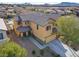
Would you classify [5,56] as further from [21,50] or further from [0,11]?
[0,11]

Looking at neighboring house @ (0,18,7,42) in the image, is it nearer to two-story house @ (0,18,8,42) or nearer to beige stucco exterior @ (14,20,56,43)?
two-story house @ (0,18,8,42)

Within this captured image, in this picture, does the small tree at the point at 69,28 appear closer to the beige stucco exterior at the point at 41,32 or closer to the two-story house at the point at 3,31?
the beige stucco exterior at the point at 41,32

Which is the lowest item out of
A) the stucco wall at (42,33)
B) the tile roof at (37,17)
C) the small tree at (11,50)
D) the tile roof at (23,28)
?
the small tree at (11,50)

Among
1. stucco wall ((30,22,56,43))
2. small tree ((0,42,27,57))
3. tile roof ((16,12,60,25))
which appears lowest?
small tree ((0,42,27,57))

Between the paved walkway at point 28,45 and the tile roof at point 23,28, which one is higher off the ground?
the tile roof at point 23,28

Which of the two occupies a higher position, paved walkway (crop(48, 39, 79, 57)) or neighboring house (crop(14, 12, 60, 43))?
neighboring house (crop(14, 12, 60, 43))

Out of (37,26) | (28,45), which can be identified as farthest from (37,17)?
(28,45)

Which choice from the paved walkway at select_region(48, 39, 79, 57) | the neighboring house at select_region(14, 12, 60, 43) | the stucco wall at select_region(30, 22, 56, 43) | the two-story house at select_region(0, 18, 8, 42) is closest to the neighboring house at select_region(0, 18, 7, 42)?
the two-story house at select_region(0, 18, 8, 42)

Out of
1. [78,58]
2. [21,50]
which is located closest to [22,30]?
[21,50]

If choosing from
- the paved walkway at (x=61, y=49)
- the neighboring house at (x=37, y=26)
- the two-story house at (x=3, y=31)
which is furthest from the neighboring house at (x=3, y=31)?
the paved walkway at (x=61, y=49)
